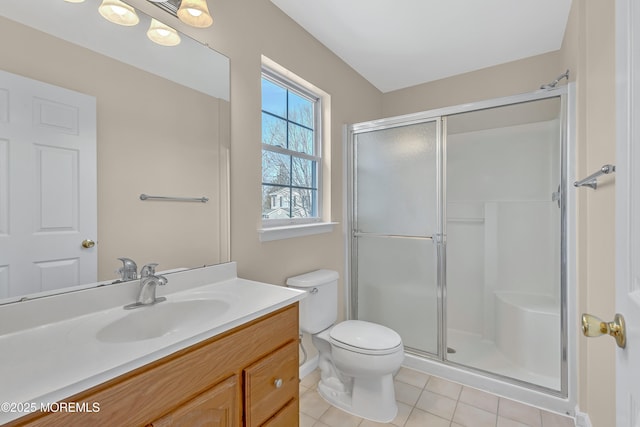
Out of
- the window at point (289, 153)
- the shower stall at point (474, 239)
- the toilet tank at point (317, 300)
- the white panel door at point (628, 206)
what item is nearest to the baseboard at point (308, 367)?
the toilet tank at point (317, 300)

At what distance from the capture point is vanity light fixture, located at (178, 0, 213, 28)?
4.13 feet

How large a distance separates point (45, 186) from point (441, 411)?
219cm

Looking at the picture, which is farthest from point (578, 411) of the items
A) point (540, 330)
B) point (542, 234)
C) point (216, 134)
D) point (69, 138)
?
point (69, 138)

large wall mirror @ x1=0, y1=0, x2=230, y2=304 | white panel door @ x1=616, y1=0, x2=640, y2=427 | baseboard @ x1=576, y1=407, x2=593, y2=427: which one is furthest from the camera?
baseboard @ x1=576, y1=407, x2=593, y2=427

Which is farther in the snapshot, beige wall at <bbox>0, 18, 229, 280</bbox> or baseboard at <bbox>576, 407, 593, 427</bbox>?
baseboard at <bbox>576, 407, 593, 427</bbox>

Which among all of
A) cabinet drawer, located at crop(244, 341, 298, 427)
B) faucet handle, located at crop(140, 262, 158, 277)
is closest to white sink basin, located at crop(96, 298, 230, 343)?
faucet handle, located at crop(140, 262, 158, 277)

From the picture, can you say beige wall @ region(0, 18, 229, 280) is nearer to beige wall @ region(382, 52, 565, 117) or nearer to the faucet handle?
the faucet handle

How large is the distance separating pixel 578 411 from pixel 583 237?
98cm

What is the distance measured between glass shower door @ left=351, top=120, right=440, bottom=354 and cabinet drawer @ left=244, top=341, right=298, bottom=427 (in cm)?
134

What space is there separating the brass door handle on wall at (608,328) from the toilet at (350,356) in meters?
1.17

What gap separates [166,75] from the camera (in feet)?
4.21

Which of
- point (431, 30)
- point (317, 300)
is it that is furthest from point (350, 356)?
point (431, 30)

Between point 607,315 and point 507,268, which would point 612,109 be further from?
point 507,268

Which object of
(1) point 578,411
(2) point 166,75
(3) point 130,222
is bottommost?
(1) point 578,411
